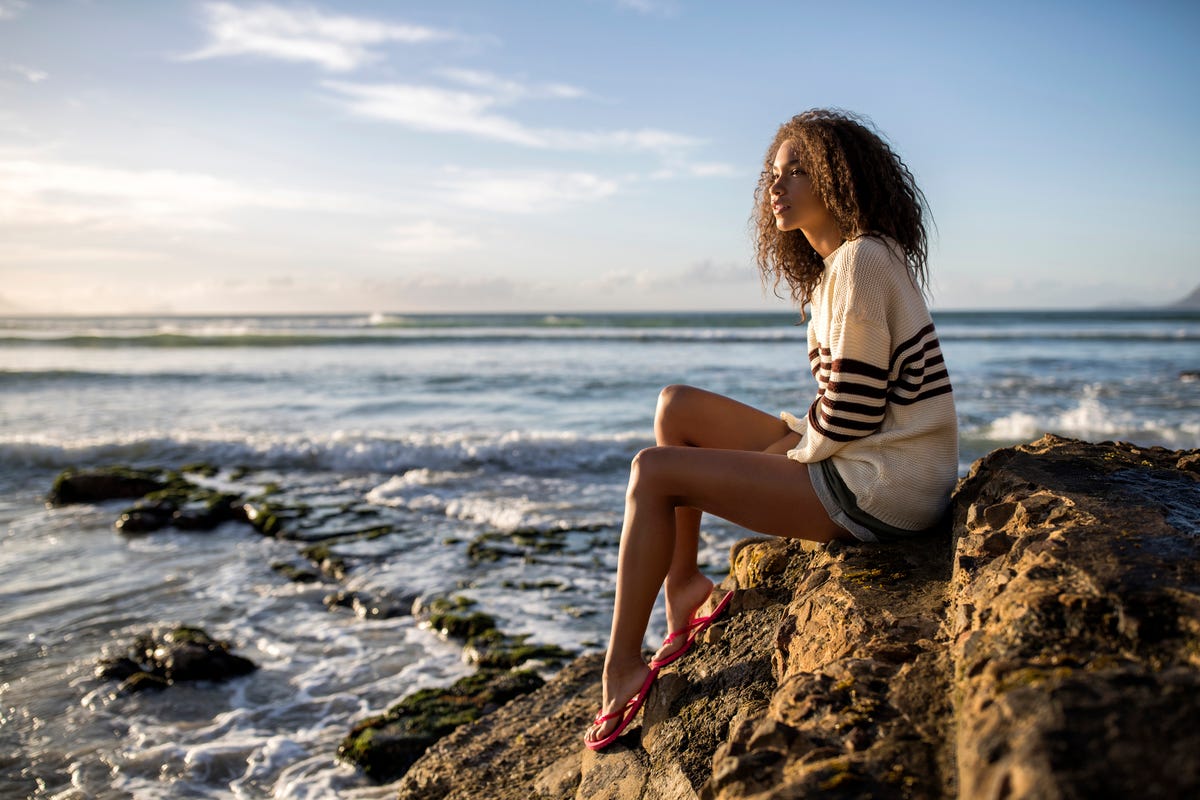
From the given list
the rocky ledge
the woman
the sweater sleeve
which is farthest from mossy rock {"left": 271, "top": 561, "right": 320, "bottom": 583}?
the sweater sleeve

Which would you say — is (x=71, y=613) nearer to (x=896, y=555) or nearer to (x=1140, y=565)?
(x=896, y=555)

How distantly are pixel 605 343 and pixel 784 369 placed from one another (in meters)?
9.60

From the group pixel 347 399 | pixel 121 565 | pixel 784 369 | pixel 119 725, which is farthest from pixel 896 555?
pixel 784 369

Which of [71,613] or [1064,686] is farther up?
[1064,686]

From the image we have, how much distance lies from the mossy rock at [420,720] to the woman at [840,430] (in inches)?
52.6

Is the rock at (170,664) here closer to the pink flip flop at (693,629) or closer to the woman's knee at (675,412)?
the pink flip flop at (693,629)

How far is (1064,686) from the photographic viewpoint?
150 centimetres

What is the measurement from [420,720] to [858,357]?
2742 mm

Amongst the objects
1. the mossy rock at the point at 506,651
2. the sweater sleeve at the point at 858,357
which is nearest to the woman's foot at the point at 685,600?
the sweater sleeve at the point at 858,357

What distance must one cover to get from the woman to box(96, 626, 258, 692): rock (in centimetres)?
281

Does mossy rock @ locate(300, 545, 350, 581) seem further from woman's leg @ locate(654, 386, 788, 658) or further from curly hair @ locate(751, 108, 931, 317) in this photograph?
curly hair @ locate(751, 108, 931, 317)

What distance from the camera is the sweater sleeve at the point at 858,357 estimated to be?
2807 mm

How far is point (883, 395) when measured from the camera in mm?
2840

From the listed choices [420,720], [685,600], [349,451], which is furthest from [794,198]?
[349,451]
